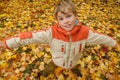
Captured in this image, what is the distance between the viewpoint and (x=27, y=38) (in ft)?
8.20

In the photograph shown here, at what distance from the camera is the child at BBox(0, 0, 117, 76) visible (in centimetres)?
247

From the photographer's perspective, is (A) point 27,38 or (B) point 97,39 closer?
(A) point 27,38

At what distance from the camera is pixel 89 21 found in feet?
17.6

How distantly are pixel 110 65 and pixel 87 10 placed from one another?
2.56 m

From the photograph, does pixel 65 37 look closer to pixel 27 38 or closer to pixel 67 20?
pixel 67 20

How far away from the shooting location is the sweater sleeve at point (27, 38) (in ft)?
8.13

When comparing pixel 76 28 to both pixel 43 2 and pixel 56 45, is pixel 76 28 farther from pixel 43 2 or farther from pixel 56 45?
pixel 43 2

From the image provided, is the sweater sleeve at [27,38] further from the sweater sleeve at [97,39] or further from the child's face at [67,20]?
the sweater sleeve at [97,39]

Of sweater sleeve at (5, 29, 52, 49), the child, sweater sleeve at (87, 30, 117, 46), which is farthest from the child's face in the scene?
sweater sleeve at (87, 30, 117, 46)

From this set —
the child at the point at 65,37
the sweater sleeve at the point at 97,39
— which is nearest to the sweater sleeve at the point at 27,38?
the child at the point at 65,37

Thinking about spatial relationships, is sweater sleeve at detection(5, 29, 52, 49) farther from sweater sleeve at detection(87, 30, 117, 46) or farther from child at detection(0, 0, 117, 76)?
sweater sleeve at detection(87, 30, 117, 46)

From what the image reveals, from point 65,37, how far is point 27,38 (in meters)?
0.53

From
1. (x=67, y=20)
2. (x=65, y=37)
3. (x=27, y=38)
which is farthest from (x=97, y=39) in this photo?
(x=27, y=38)

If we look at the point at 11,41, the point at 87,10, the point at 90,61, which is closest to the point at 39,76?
the point at 90,61
